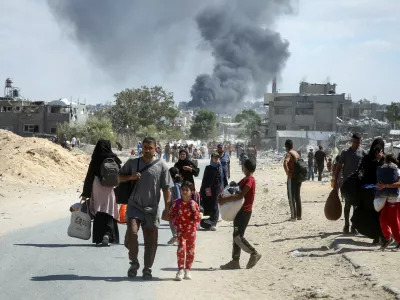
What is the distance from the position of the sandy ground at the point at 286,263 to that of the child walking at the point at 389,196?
1.23ft

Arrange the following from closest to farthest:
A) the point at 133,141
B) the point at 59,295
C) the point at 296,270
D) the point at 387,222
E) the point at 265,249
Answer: the point at 59,295, the point at 296,270, the point at 387,222, the point at 265,249, the point at 133,141

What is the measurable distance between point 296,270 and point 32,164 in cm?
2098

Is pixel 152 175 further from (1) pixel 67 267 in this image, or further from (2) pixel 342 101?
(2) pixel 342 101

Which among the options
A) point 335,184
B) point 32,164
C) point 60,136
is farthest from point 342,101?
point 335,184

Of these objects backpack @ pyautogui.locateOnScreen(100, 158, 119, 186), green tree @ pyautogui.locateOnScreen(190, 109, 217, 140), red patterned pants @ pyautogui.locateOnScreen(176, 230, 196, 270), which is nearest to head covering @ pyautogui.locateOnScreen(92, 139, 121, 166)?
backpack @ pyautogui.locateOnScreen(100, 158, 119, 186)

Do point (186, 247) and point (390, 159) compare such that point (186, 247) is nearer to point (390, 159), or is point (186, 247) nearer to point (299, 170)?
point (390, 159)

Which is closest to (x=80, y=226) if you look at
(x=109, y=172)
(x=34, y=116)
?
(x=109, y=172)

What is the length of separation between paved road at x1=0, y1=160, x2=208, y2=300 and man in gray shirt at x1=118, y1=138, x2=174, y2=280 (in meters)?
0.33

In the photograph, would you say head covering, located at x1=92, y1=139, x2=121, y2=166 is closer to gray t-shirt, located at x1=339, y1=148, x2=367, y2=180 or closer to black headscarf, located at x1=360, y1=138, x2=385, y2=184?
black headscarf, located at x1=360, y1=138, x2=385, y2=184

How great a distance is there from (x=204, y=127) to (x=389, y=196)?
13575cm

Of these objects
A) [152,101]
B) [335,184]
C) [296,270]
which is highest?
[152,101]

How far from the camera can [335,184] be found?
13328 millimetres

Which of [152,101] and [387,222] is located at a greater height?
[152,101]

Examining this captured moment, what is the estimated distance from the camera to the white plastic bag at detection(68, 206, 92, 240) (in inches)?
437
